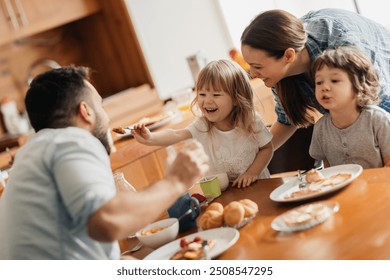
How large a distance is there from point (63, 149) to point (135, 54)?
9.62 ft

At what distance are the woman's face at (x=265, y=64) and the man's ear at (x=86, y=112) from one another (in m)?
0.82

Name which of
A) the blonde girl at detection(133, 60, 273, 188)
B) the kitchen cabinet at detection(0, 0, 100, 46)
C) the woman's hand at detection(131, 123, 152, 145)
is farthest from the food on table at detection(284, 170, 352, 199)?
the kitchen cabinet at detection(0, 0, 100, 46)

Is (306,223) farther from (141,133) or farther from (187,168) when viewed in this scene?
(141,133)

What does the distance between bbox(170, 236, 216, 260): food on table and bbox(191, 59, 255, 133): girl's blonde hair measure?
83cm

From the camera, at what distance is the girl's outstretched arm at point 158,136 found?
7.64ft

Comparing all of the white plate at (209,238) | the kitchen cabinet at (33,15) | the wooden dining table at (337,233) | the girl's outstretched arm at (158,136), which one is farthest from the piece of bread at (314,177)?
the kitchen cabinet at (33,15)

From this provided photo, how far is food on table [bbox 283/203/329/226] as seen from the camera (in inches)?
58.0

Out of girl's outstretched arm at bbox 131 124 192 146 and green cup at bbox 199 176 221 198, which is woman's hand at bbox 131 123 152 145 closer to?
girl's outstretched arm at bbox 131 124 192 146

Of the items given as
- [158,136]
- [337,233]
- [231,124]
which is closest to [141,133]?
[158,136]

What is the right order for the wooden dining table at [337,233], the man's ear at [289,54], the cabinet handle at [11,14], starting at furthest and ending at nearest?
the cabinet handle at [11,14] < the man's ear at [289,54] < the wooden dining table at [337,233]

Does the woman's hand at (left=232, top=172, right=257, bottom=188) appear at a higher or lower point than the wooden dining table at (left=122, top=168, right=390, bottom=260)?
lower

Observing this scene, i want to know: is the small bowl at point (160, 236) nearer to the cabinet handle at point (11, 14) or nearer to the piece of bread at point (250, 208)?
the piece of bread at point (250, 208)
